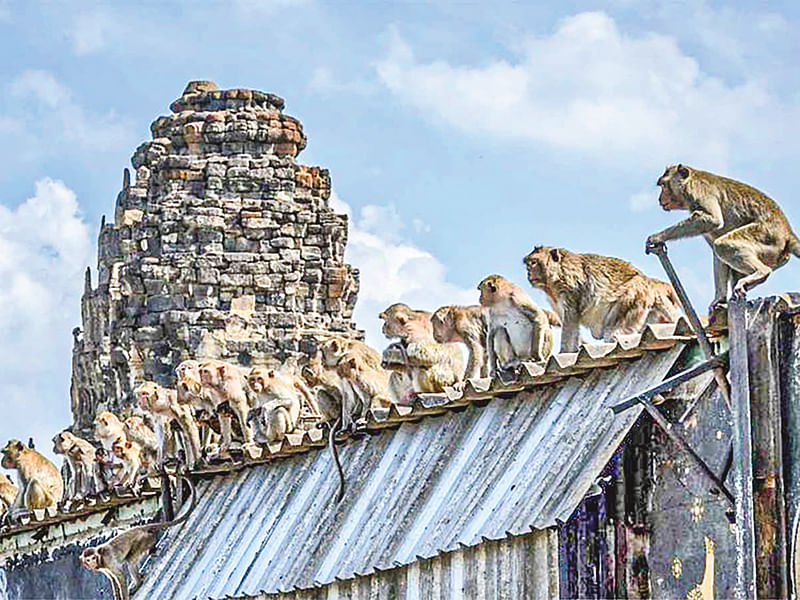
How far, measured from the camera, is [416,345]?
18141mm

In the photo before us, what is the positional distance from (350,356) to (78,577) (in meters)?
5.54

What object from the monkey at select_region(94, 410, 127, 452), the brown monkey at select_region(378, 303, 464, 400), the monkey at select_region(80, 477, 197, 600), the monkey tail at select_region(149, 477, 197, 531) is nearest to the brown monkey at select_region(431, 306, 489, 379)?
the brown monkey at select_region(378, 303, 464, 400)

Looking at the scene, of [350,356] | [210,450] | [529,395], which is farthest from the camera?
[210,450]

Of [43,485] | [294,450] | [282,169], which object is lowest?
[294,450]

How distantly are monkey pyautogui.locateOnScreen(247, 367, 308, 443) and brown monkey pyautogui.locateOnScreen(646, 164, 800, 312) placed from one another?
9.95m

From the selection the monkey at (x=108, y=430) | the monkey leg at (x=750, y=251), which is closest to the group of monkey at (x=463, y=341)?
the monkey leg at (x=750, y=251)

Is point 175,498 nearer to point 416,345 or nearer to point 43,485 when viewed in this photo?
point 416,345

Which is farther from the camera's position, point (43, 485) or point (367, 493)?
point (43, 485)

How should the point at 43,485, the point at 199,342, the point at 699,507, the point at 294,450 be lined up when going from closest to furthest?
the point at 699,507 → the point at 294,450 → the point at 43,485 → the point at 199,342

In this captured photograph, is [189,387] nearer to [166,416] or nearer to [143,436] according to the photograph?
[166,416]

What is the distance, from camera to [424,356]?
18.0 m

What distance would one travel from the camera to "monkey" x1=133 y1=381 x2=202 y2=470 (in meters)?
24.8

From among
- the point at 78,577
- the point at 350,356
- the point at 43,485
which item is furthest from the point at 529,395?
the point at 43,485

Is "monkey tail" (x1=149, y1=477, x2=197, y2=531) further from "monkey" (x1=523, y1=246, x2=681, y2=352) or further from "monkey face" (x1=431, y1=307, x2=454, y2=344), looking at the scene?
"monkey" (x1=523, y1=246, x2=681, y2=352)
